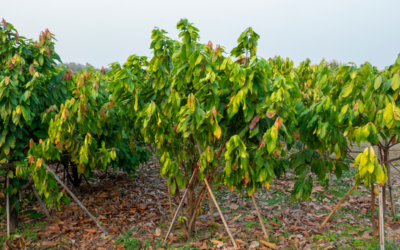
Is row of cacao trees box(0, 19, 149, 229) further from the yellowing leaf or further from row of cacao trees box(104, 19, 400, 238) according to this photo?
the yellowing leaf

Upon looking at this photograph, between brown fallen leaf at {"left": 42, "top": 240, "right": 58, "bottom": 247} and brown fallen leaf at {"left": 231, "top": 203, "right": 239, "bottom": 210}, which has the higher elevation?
brown fallen leaf at {"left": 231, "top": 203, "right": 239, "bottom": 210}

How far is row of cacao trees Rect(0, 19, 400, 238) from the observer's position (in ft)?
8.79

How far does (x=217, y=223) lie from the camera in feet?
13.9

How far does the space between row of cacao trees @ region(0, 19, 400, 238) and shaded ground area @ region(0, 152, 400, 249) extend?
0.66 meters

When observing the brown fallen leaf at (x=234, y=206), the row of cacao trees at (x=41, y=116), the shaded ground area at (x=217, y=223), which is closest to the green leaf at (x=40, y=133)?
the row of cacao trees at (x=41, y=116)

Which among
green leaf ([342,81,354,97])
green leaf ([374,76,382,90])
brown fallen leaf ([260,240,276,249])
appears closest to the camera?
green leaf ([374,76,382,90])

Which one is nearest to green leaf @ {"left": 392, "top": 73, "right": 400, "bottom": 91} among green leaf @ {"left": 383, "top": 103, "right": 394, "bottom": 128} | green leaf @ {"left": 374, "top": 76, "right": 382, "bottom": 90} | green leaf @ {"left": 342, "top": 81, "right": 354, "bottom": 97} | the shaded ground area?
green leaf @ {"left": 374, "top": 76, "right": 382, "bottom": 90}

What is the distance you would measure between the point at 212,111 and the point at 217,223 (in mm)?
2316

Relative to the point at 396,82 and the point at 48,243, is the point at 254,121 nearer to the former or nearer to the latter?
the point at 396,82

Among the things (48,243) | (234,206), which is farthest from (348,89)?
(48,243)

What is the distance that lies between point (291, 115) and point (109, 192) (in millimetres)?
4353

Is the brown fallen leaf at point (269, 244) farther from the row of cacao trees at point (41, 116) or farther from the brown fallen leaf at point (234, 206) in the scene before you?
the row of cacao trees at point (41, 116)

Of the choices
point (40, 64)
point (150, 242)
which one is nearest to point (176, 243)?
point (150, 242)

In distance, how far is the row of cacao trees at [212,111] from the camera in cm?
268
